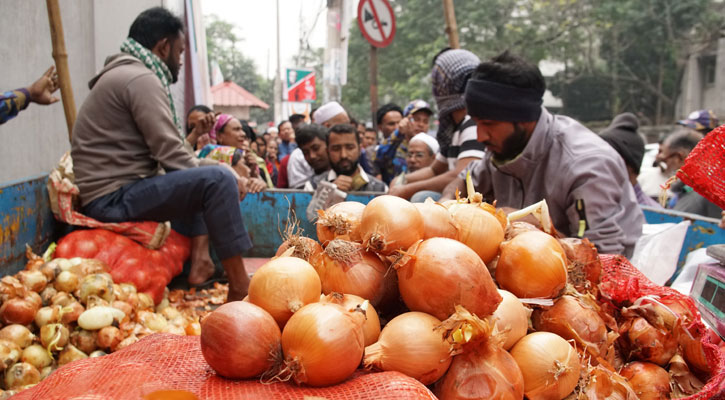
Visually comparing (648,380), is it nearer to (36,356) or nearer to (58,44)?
(36,356)

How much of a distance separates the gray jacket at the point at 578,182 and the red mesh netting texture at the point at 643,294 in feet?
1.44

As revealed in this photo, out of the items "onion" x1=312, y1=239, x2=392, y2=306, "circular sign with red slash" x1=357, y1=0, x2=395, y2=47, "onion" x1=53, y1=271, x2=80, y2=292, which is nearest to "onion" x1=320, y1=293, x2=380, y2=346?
"onion" x1=312, y1=239, x2=392, y2=306

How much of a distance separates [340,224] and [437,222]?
0.27 metres

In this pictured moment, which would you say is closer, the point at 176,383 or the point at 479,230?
the point at 176,383

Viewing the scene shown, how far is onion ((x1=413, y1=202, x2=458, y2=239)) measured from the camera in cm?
138

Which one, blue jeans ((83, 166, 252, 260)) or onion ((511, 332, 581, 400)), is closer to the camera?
onion ((511, 332, 581, 400))

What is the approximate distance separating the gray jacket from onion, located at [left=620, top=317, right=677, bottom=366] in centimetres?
81

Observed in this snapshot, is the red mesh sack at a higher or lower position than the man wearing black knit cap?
lower

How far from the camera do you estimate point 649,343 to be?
1.53 m

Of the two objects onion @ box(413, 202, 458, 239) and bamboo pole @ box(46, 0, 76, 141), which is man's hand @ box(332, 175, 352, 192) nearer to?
bamboo pole @ box(46, 0, 76, 141)

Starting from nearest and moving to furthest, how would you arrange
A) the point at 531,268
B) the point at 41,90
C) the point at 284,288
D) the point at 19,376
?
the point at 284,288 → the point at 531,268 → the point at 19,376 → the point at 41,90

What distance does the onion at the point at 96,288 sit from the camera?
9.35ft

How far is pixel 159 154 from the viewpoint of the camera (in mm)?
3451

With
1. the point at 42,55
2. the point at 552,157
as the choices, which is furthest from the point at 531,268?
the point at 42,55
